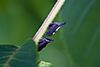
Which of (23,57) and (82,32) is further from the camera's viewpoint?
(82,32)

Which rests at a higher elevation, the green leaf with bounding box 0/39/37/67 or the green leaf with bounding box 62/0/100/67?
the green leaf with bounding box 62/0/100/67

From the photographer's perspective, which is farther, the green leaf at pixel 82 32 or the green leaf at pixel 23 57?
the green leaf at pixel 82 32

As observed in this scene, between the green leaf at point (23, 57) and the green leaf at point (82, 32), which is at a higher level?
the green leaf at point (82, 32)

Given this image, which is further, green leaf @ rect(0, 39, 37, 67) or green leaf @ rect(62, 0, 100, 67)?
green leaf @ rect(62, 0, 100, 67)

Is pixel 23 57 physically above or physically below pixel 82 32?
below

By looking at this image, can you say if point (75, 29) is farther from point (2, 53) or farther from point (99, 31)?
point (2, 53)
